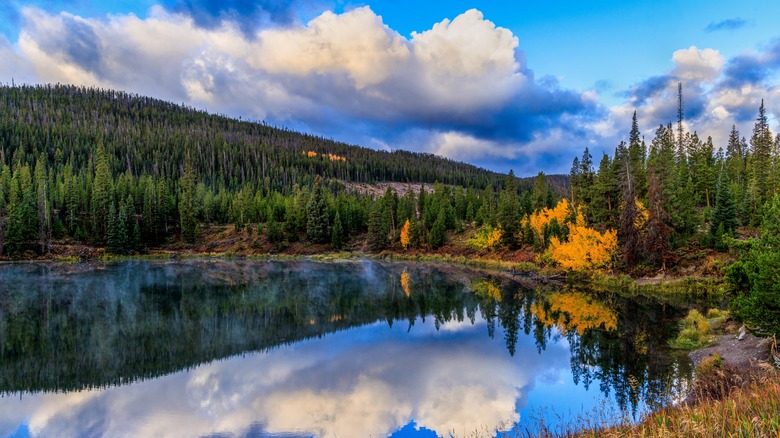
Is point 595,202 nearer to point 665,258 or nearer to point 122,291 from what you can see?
point 665,258

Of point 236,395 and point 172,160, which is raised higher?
point 172,160

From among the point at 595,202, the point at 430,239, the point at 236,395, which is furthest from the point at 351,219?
the point at 236,395

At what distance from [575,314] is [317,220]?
6659cm

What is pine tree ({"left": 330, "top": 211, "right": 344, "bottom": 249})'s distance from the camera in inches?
3659

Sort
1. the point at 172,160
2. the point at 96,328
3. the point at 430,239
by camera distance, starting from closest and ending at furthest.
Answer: the point at 96,328 < the point at 430,239 < the point at 172,160

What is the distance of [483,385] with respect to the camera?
2048 centimetres

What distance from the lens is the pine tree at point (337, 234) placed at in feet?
305

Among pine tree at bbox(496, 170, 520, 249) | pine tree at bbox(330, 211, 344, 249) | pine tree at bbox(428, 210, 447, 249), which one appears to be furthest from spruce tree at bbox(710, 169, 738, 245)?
pine tree at bbox(330, 211, 344, 249)

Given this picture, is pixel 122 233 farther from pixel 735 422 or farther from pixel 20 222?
pixel 735 422

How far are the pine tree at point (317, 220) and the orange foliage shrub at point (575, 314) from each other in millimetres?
59655

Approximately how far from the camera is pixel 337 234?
93.2 meters

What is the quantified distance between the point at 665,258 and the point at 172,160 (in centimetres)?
15272

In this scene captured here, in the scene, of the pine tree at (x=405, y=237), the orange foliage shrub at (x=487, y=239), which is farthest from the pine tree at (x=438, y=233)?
the orange foliage shrub at (x=487, y=239)

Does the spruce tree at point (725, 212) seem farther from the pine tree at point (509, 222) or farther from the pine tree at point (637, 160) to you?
the pine tree at point (509, 222)
